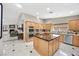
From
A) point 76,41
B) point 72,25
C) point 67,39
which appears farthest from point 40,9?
point 76,41

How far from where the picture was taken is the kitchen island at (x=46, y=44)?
2.01 m

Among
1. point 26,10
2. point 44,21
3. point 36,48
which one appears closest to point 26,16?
point 26,10

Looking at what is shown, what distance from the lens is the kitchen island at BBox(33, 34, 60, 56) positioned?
Result: 6.60ft

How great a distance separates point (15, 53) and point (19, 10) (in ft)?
3.09

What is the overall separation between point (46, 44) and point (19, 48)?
1.96 feet

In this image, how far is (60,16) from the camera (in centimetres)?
208

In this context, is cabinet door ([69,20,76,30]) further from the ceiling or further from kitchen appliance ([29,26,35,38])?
kitchen appliance ([29,26,35,38])

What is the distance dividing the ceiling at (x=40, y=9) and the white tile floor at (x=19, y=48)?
21.5 inches

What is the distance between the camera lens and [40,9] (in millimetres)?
2070

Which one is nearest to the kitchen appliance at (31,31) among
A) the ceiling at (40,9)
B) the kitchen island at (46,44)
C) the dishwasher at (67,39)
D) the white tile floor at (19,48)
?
the kitchen island at (46,44)

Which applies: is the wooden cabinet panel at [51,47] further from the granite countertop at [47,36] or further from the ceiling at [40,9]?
the ceiling at [40,9]

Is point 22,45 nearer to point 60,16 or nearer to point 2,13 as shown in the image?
point 2,13

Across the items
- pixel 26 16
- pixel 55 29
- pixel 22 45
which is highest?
pixel 26 16

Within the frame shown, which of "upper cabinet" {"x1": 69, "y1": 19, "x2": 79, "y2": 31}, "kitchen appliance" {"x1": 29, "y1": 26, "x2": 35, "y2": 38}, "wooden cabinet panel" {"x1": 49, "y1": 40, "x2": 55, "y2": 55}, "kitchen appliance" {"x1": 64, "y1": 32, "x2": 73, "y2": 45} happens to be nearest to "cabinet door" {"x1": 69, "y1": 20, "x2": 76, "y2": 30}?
"upper cabinet" {"x1": 69, "y1": 19, "x2": 79, "y2": 31}
